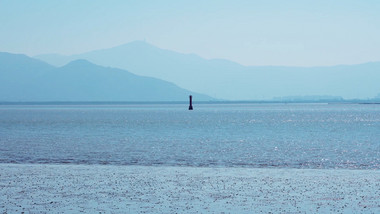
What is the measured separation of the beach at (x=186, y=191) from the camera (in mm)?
14648

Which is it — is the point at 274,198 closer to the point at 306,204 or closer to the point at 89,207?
the point at 306,204

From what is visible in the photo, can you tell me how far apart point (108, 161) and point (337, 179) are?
47.7 ft

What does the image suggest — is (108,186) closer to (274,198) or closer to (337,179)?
(274,198)

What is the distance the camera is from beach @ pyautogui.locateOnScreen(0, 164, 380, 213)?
48.1ft

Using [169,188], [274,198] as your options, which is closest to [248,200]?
[274,198]

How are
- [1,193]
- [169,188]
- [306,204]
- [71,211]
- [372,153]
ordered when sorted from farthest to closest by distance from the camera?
[372,153] < [169,188] < [1,193] < [306,204] < [71,211]

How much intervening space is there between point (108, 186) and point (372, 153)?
2330cm

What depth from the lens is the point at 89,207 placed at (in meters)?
14.7

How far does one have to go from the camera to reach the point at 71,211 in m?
14.2

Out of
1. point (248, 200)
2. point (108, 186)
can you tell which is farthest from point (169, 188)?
point (248, 200)

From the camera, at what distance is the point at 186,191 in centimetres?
1741

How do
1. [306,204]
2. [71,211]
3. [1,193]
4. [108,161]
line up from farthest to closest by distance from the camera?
[108,161] → [1,193] → [306,204] → [71,211]

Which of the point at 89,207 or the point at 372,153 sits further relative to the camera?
the point at 372,153

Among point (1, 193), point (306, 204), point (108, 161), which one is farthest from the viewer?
point (108, 161)
